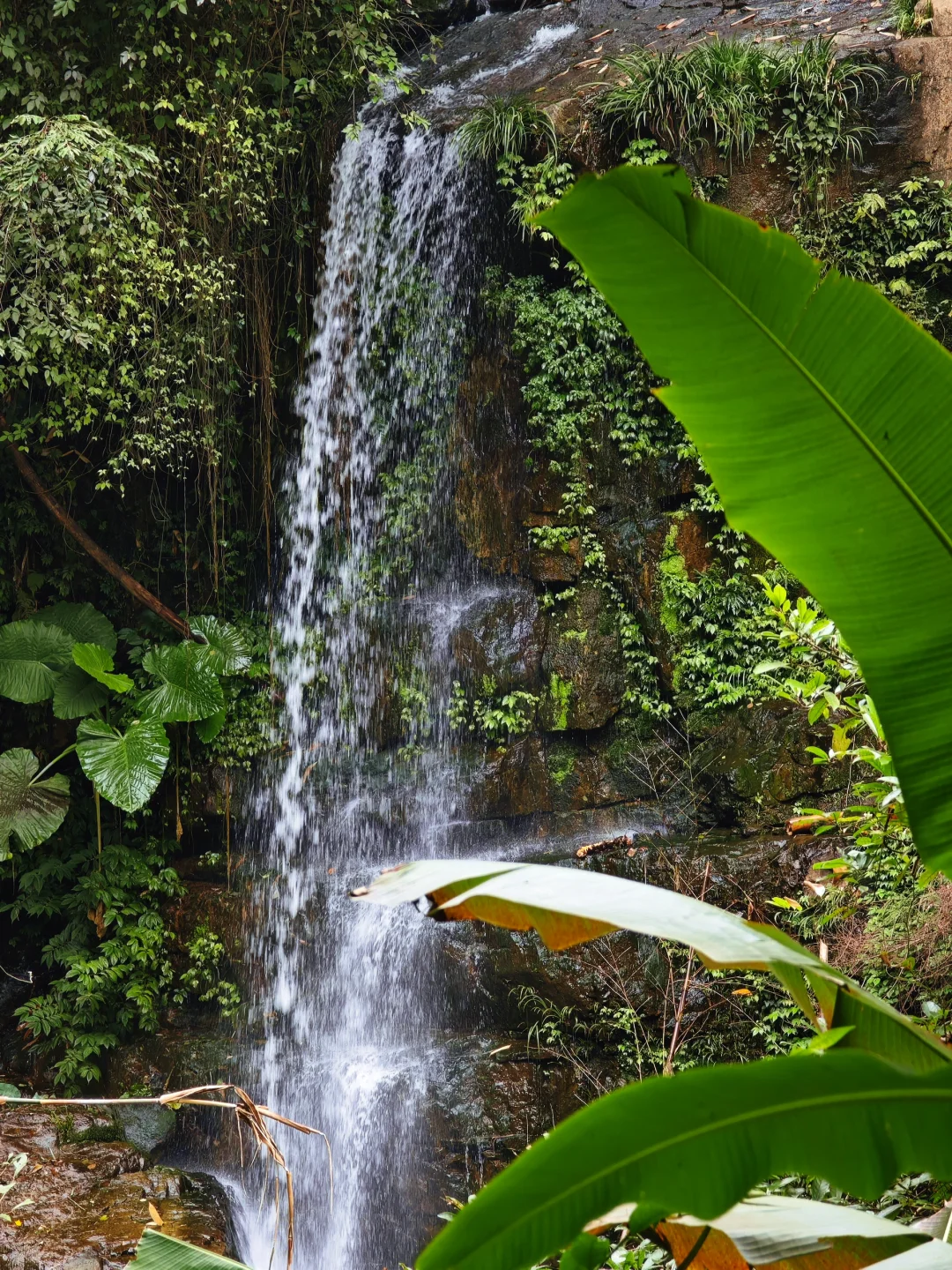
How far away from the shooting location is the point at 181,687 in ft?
23.2

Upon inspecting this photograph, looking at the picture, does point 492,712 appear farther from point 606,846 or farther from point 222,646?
point 222,646

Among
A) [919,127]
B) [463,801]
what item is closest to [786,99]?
[919,127]

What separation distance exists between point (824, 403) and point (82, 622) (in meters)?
7.13

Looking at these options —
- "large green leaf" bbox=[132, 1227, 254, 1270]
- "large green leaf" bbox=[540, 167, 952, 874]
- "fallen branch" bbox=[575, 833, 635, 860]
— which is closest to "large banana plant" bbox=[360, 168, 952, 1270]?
"large green leaf" bbox=[540, 167, 952, 874]

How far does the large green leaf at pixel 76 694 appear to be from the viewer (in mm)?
7031

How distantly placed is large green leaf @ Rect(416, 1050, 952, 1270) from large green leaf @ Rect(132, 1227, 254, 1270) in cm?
57

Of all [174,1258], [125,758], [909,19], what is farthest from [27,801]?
[909,19]

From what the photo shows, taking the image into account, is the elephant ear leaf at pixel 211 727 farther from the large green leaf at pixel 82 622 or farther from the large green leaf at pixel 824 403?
the large green leaf at pixel 824 403

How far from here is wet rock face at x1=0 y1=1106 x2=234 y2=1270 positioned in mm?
4727

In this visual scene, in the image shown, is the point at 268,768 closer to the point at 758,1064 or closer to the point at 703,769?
the point at 703,769

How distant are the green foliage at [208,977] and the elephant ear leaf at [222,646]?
1.79 metres

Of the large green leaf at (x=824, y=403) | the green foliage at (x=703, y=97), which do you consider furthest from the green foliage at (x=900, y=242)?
the large green leaf at (x=824, y=403)

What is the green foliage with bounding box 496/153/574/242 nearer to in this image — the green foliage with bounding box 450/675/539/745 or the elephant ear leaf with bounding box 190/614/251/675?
the green foliage with bounding box 450/675/539/745

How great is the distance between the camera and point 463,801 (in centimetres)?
705
